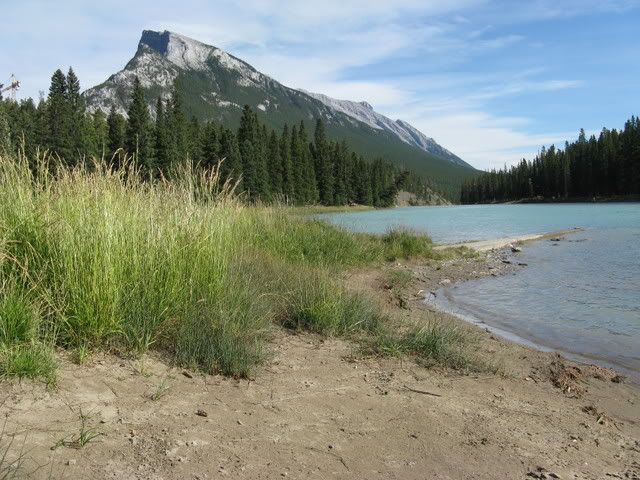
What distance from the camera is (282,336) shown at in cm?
655

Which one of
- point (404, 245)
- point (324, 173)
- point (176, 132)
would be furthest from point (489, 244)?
point (324, 173)

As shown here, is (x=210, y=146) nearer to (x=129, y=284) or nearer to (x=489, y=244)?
(x=489, y=244)

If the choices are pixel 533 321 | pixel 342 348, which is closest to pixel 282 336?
pixel 342 348

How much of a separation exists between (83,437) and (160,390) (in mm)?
927

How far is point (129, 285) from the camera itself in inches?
204

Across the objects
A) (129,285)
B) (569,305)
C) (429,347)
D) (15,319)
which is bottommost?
(569,305)

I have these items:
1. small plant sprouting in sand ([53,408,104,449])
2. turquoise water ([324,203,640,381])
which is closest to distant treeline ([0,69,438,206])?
turquoise water ([324,203,640,381])

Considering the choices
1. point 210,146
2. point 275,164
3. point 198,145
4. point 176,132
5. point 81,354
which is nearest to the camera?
Result: point 81,354

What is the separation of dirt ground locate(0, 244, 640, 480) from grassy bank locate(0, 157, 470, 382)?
11.6 inches

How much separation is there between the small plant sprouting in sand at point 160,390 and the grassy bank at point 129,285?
40 cm

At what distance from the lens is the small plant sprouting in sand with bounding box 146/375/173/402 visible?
413cm

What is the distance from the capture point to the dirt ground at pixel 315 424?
3342 mm

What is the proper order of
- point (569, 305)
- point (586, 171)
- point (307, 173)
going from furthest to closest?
point (586, 171) → point (307, 173) → point (569, 305)

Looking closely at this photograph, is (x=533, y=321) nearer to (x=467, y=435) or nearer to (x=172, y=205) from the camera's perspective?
(x=467, y=435)
